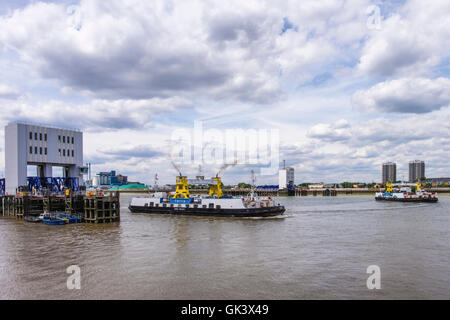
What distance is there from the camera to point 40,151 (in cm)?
6384

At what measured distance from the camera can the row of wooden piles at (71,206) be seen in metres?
51.5

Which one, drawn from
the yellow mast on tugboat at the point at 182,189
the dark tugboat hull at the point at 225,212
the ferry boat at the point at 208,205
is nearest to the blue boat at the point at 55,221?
the dark tugboat hull at the point at 225,212

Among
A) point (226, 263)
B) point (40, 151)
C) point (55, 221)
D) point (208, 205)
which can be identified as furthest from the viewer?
point (40, 151)

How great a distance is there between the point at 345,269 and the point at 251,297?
28.4 feet

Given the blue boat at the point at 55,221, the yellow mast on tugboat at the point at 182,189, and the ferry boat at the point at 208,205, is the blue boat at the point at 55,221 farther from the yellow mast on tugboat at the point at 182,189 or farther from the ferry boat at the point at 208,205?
the yellow mast on tugboat at the point at 182,189

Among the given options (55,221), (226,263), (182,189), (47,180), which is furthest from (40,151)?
(226,263)

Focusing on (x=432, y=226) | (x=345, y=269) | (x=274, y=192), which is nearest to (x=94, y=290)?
(x=345, y=269)

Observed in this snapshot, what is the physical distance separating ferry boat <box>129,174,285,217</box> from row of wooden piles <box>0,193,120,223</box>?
1241 cm

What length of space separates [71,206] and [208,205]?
2220cm

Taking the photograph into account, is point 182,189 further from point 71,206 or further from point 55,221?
point 55,221

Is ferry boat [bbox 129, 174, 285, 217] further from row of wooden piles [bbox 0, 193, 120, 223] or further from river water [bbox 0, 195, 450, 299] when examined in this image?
river water [bbox 0, 195, 450, 299]

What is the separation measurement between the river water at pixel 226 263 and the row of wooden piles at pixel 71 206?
8507 millimetres
